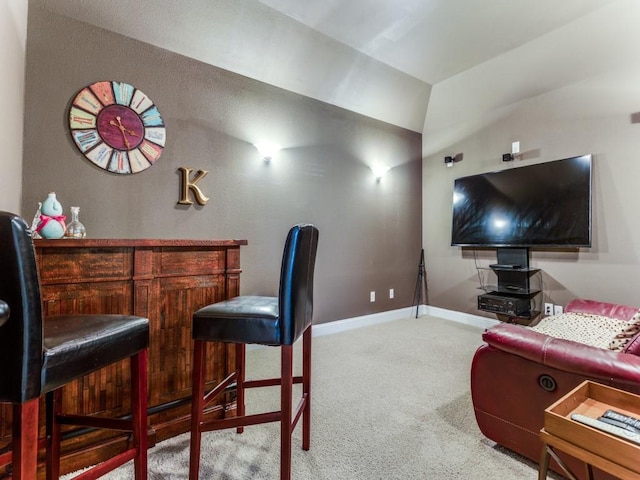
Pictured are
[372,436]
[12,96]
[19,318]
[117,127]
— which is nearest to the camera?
[19,318]

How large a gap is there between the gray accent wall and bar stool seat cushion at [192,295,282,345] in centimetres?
168

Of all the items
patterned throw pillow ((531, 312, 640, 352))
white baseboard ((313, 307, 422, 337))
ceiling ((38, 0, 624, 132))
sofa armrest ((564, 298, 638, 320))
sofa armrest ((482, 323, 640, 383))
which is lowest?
white baseboard ((313, 307, 422, 337))

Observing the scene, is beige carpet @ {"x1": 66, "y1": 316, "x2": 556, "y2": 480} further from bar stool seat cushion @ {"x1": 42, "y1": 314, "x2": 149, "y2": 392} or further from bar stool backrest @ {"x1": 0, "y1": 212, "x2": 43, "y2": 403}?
bar stool backrest @ {"x1": 0, "y1": 212, "x2": 43, "y2": 403}

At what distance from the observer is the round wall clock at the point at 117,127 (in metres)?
2.37

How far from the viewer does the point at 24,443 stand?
2.63ft

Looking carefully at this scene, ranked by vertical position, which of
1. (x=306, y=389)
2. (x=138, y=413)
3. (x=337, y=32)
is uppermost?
(x=337, y=32)

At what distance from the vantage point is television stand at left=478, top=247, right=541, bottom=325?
3.22 m

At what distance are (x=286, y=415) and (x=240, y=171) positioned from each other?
2.42m

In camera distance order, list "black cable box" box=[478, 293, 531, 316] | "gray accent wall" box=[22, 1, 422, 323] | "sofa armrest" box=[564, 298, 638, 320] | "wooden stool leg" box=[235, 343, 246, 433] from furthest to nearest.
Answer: "black cable box" box=[478, 293, 531, 316] → "sofa armrest" box=[564, 298, 638, 320] → "gray accent wall" box=[22, 1, 422, 323] → "wooden stool leg" box=[235, 343, 246, 433]

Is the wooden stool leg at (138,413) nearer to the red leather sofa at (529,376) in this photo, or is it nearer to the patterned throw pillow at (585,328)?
the red leather sofa at (529,376)

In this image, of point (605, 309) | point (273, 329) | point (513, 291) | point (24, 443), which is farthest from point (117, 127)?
point (605, 309)

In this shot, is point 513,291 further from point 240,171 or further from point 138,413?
point 138,413

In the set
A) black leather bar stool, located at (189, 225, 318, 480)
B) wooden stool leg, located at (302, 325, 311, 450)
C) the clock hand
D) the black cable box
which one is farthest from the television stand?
the clock hand

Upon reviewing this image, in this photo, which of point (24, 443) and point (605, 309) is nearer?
point (24, 443)
